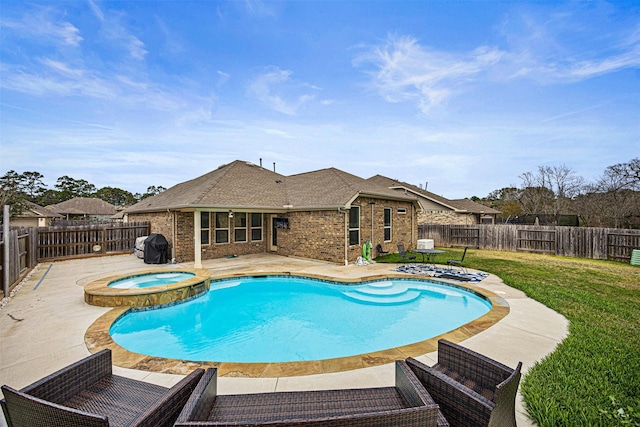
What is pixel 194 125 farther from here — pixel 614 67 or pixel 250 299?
pixel 614 67

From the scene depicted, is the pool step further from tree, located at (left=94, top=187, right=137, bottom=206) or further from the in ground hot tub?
tree, located at (left=94, top=187, right=137, bottom=206)

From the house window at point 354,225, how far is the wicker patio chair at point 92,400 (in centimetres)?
961

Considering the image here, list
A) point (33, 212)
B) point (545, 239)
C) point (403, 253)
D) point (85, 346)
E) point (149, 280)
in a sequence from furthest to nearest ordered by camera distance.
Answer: point (33, 212) < point (545, 239) < point (403, 253) < point (149, 280) < point (85, 346)

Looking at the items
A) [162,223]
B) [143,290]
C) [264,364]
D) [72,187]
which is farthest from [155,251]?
[72,187]

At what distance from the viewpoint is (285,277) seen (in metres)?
9.73

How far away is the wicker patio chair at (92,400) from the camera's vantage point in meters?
1.64

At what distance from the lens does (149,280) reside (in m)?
8.77

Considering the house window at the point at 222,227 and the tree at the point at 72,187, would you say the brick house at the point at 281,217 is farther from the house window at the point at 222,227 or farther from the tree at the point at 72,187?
the tree at the point at 72,187

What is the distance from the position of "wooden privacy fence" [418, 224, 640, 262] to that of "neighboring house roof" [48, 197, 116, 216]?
41579 mm

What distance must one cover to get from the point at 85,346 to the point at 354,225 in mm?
9293

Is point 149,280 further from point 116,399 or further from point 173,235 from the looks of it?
point 116,399

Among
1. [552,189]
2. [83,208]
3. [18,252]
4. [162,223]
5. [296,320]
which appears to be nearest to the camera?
[296,320]

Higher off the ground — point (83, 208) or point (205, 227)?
point (83, 208)

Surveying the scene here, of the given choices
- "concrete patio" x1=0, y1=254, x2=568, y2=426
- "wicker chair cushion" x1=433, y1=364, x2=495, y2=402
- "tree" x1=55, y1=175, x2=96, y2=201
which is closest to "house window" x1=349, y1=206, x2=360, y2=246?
"concrete patio" x1=0, y1=254, x2=568, y2=426
